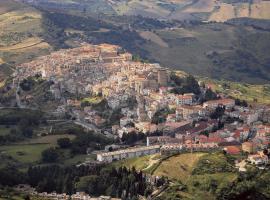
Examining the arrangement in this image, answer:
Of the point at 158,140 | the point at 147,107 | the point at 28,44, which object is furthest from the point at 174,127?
the point at 28,44

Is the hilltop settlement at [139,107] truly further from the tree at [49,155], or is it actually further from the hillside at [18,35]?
the hillside at [18,35]

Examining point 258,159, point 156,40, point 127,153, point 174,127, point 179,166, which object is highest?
point 258,159

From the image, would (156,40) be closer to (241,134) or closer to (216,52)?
(216,52)

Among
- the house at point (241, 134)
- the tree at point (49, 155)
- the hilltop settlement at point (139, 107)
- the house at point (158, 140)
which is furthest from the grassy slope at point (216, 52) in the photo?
the tree at point (49, 155)

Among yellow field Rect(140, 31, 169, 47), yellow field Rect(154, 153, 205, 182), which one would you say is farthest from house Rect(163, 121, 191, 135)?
yellow field Rect(140, 31, 169, 47)

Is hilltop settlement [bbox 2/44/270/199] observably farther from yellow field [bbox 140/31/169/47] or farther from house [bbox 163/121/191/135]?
yellow field [bbox 140/31/169/47]

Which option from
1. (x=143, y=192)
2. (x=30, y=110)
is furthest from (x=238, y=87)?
(x=143, y=192)

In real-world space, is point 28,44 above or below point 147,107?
below
